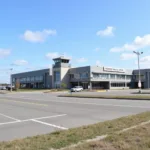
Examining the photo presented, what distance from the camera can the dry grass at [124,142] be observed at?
20.5 ft

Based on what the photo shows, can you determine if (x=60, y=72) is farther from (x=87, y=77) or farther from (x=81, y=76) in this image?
(x=87, y=77)

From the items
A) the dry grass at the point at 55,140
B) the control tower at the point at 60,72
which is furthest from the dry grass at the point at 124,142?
the control tower at the point at 60,72

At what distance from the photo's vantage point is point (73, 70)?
293 feet

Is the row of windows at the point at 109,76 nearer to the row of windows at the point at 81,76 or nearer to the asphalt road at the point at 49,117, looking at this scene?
the row of windows at the point at 81,76

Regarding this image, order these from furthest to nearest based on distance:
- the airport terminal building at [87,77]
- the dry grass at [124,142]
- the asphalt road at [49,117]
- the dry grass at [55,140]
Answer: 1. the airport terminal building at [87,77]
2. the asphalt road at [49,117]
3. the dry grass at [55,140]
4. the dry grass at [124,142]

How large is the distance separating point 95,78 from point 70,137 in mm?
76614

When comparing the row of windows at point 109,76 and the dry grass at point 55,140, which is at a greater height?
the row of windows at point 109,76

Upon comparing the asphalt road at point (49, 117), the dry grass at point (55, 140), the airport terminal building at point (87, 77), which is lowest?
the asphalt road at point (49, 117)

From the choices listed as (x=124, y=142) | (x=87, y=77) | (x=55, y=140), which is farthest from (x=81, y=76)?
(x=124, y=142)

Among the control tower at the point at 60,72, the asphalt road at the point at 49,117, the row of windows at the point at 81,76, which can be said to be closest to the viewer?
the asphalt road at the point at 49,117

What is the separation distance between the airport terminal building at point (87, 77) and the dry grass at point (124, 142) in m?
73.7

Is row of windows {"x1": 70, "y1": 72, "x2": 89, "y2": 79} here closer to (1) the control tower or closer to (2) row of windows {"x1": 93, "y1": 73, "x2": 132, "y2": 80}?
(2) row of windows {"x1": 93, "y1": 73, "x2": 132, "y2": 80}

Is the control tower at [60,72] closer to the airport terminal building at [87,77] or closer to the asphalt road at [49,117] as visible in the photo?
the airport terminal building at [87,77]

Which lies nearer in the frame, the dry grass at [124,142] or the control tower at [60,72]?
the dry grass at [124,142]
